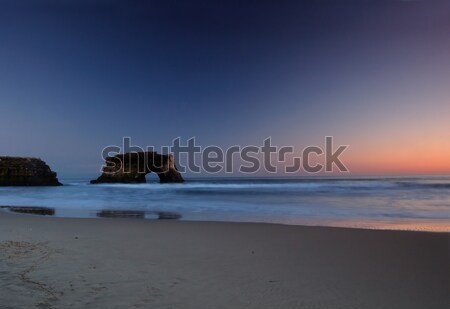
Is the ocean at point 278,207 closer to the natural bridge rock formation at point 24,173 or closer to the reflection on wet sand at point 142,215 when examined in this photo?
the reflection on wet sand at point 142,215

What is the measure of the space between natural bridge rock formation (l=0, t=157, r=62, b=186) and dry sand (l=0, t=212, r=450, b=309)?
46068 millimetres

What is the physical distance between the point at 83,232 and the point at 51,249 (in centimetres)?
189

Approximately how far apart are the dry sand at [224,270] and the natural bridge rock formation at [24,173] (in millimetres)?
46068

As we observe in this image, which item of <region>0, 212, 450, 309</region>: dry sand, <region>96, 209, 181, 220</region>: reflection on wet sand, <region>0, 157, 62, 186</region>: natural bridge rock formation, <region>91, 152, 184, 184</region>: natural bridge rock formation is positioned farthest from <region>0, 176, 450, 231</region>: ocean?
<region>91, 152, 184, 184</region>: natural bridge rock formation

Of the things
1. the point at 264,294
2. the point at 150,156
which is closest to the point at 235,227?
the point at 264,294

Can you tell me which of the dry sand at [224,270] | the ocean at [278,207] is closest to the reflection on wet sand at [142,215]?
the ocean at [278,207]

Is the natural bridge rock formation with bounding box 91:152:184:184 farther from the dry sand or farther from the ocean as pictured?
the dry sand

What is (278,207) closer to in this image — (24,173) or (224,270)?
(224,270)

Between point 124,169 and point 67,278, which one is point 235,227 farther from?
point 124,169

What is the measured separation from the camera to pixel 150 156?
54531 mm

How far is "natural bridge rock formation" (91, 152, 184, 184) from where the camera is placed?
5434 centimetres

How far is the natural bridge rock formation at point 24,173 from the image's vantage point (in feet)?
155

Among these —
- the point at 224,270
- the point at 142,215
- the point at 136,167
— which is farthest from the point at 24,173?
the point at 224,270

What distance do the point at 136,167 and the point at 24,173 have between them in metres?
15.0
